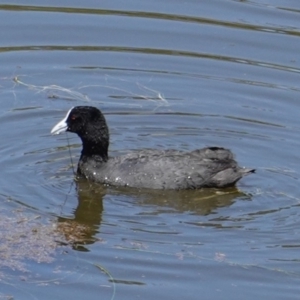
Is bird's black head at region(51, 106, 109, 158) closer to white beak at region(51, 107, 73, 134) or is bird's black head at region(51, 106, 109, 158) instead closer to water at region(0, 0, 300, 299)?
white beak at region(51, 107, 73, 134)

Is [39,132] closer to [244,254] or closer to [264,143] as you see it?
[264,143]

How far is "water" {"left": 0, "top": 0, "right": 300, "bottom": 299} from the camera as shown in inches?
335

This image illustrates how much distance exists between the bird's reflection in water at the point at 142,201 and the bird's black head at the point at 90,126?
40 centimetres

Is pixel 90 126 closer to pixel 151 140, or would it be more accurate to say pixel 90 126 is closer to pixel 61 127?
pixel 61 127

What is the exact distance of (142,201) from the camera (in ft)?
33.8

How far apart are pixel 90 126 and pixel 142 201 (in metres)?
1.10

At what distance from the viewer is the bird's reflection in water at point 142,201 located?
9734 mm

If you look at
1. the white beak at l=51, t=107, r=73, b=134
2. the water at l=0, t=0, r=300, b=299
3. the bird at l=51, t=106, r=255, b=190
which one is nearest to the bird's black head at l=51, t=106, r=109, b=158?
the white beak at l=51, t=107, r=73, b=134

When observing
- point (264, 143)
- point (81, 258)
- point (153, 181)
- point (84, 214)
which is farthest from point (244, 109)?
point (81, 258)

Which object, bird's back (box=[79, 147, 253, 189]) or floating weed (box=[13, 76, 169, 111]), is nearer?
bird's back (box=[79, 147, 253, 189])

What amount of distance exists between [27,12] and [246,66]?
3.25 metres

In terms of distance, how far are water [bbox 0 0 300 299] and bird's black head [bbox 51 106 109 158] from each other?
36cm

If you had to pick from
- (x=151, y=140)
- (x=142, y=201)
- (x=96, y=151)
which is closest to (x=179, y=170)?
(x=142, y=201)

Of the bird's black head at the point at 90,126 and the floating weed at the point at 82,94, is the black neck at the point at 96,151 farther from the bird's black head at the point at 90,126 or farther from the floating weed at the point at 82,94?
the floating weed at the point at 82,94
